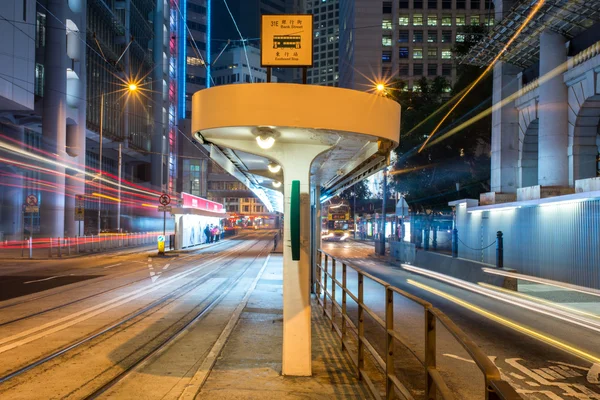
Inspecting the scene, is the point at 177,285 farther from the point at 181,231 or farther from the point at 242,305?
the point at 181,231

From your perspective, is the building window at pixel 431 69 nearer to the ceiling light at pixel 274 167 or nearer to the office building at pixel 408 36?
the office building at pixel 408 36

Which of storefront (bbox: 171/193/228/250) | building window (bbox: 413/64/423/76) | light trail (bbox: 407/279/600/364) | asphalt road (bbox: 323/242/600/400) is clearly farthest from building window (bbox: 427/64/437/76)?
asphalt road (bbox: 323/242/600/400)

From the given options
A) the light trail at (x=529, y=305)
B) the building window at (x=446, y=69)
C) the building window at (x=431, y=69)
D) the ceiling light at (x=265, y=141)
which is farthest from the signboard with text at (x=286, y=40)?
the building window at (x=446, y=69)

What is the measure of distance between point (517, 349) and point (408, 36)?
8742 centimetres

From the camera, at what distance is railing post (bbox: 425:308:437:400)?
11.3 ft

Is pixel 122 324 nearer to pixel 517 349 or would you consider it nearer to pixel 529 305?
pixel 517 349

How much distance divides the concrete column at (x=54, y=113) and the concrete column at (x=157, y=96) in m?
31.0

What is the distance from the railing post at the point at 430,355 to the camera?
3.45 m

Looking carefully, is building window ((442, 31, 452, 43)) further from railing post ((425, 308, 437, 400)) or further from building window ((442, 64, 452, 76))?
railing post ((425, 308, 437, 400))

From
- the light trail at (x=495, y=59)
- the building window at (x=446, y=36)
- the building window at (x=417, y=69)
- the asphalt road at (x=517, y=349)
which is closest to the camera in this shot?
the asphalt road at (x=517, y=349)

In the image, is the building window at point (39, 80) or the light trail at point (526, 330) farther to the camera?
the building window at point (39, 80)

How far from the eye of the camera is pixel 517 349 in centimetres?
891

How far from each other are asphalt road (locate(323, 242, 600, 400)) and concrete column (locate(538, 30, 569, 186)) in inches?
306

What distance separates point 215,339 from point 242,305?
12.6ft
